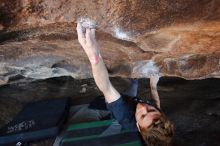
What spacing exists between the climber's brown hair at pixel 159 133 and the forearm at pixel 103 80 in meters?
0.24

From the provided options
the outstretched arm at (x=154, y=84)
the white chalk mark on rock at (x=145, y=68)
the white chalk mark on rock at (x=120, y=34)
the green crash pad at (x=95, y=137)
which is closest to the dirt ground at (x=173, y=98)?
the green crash pad at (x=95, y=137)

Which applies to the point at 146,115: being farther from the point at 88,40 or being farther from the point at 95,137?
the point at 88,40

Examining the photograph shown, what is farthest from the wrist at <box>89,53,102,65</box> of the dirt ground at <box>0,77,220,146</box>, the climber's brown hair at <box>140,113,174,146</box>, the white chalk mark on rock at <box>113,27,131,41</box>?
the dirt ground at <box>0,77,220,146</box>

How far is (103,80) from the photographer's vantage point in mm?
1716

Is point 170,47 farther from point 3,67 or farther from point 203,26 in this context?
point 3,67

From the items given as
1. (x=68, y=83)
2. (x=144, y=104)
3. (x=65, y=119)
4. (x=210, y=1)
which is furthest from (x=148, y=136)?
(x=68, y=83)

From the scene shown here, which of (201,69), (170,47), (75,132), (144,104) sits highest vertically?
(170,47)

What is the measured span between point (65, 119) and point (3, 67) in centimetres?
55

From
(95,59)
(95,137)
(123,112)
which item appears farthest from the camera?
(95,137)

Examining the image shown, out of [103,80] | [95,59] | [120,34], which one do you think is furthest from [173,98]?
[120,34]

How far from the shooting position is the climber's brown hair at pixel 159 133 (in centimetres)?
176

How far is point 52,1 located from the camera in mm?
1315

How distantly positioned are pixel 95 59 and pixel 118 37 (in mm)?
177

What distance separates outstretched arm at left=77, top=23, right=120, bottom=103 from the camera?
145 centimetres
